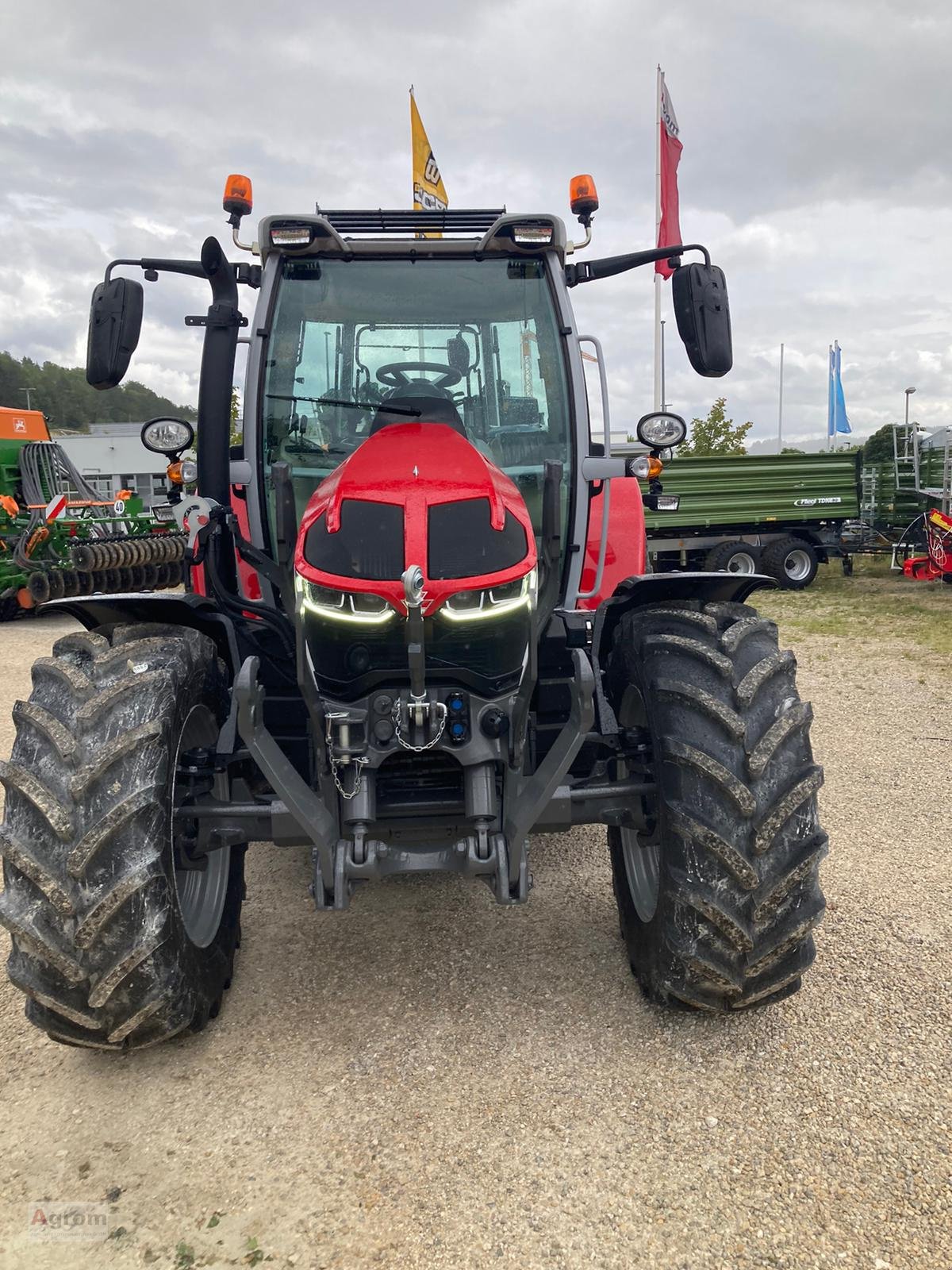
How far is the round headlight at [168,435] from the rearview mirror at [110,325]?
1.31 feet

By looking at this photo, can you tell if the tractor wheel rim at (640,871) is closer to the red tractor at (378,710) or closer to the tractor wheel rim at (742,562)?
the red tractor at (378,710)

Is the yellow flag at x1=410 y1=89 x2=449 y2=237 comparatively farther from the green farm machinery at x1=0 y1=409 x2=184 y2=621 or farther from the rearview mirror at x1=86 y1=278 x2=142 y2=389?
the rearview mirror at x1=86 y1=278 x2=142 y2=389

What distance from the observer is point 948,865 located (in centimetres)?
410

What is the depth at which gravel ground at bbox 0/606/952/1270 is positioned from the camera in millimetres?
2068

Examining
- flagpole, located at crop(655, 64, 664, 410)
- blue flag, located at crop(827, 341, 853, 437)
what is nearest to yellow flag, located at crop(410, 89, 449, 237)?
flagpole, located at crop(655, 64, 664, 410)

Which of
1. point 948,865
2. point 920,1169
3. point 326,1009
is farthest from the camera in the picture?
point 948,865

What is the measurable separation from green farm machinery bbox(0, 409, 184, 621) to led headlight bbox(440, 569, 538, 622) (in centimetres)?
982

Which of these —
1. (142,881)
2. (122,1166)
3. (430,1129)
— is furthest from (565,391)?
(122,1166)

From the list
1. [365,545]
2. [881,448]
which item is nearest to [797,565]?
[881,448]

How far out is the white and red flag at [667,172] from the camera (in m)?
14.7

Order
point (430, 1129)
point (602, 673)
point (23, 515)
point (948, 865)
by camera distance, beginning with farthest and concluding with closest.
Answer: point (23, 515) → point (948, 865) → point (602, 673) → point (430, 1129)

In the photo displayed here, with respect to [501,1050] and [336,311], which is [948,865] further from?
[336,311]

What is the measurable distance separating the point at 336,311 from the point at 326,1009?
2540 mm

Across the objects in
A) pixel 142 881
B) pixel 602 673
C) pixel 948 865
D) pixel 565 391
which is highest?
pixel 565 391
